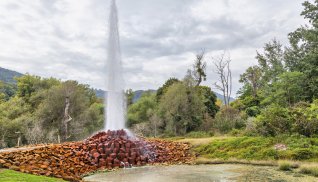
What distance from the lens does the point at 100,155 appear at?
1405cm

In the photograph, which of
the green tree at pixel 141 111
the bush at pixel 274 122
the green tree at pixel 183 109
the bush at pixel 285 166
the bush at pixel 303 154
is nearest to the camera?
the bush at pixel 285 166

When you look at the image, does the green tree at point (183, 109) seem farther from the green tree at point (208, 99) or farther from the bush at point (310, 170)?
the bush at point (310, 170)

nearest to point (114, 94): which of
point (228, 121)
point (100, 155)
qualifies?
point (100, 155)

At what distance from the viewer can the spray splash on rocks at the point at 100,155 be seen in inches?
461

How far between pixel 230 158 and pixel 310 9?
66.8 ft

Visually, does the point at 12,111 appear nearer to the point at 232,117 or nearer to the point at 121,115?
the point at 121,115

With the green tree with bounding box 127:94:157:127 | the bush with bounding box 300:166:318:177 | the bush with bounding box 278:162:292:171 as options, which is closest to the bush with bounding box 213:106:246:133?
the green tree with bounding box 127:94:157:127

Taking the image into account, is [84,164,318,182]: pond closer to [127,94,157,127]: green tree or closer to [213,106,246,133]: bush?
[213,106,246,133]: bush

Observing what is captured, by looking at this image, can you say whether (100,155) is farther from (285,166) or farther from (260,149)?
(260,149)

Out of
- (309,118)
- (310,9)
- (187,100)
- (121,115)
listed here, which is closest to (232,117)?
(187,100)

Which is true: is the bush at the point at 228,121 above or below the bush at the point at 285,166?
above

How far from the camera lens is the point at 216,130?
98.9 ft

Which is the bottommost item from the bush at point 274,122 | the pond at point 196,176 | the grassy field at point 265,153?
the pond at point 196,176

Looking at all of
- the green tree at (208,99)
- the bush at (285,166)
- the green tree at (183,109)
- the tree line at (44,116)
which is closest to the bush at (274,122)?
the bush at (285,166)
